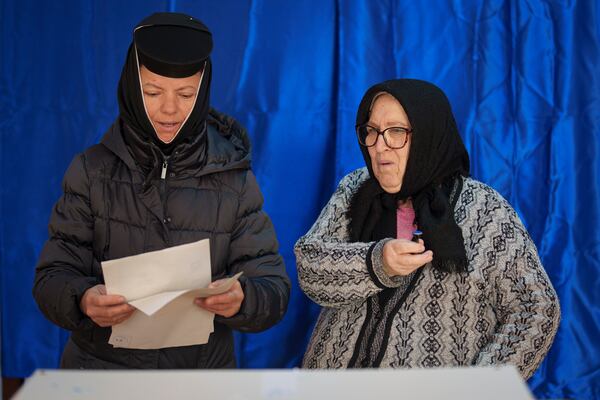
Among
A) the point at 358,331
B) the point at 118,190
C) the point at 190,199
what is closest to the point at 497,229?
the point at 358,331

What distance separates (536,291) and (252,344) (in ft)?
4.64

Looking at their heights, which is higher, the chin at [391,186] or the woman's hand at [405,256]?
the chin at [391,186]

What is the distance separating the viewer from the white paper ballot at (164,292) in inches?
66.6

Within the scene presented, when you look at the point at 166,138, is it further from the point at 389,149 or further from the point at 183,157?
the point at 389,149

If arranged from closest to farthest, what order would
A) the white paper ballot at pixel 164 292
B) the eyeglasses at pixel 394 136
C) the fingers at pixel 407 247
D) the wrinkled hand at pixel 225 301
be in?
the white paper ballot at pixel 164 292, the wrinkled hand at pixel 225 301, the fingers at pixel 407 247, the eyeglasses at pixel 394 136

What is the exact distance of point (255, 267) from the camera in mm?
2049

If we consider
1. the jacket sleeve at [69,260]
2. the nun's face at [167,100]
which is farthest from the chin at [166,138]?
the jacket sleeve at [69,260]

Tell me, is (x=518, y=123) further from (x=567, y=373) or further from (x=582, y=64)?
(x=567, y=373)

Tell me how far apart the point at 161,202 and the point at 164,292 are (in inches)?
14.2

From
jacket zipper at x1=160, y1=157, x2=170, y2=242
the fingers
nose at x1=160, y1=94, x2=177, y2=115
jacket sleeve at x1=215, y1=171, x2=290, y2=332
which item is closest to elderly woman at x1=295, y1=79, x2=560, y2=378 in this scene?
the fingers

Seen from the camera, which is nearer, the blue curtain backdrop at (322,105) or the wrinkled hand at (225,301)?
the wrinkled hand at (225,301)

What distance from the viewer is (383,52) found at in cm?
291

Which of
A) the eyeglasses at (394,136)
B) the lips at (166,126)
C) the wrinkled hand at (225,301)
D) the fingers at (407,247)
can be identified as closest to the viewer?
the wrinkled hand at (225,301)

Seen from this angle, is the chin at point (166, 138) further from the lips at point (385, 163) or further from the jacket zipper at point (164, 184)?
the lips at point (385, 163)
